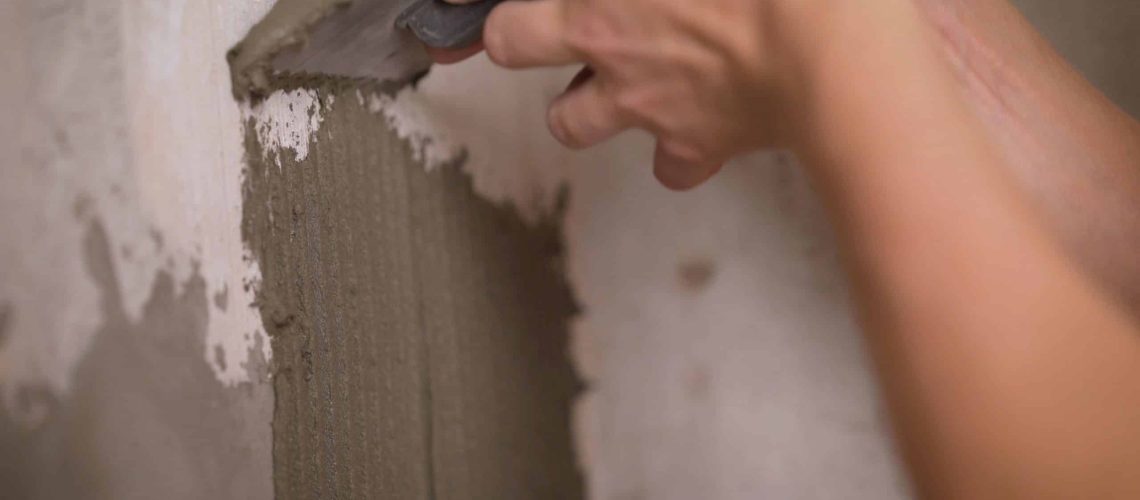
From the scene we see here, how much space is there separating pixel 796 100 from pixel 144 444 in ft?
1.87

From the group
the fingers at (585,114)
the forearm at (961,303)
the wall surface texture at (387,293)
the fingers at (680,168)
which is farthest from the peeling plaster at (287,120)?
the forearm at (961,303)

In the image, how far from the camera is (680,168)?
82cm

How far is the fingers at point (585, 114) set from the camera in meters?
0.79

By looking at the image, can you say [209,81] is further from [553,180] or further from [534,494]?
[534,494]

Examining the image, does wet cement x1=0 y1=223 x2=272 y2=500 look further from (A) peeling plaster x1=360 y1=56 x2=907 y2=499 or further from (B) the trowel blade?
(A) peeling plaster x1=360 y1=56 x2=907 y2=499

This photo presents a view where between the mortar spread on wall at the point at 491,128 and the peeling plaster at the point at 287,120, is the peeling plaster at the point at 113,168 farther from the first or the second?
the mortar spread on wall at the point at 491,128

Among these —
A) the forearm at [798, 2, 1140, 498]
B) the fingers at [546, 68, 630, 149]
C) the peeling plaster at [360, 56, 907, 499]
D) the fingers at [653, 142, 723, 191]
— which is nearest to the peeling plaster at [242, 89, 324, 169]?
the peeling plaster at [360, 56, 907, 499]

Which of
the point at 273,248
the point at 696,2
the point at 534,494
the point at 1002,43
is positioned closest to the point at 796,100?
the point at 696,2

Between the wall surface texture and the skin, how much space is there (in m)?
0.31

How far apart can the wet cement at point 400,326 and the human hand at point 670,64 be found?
7.2 inches

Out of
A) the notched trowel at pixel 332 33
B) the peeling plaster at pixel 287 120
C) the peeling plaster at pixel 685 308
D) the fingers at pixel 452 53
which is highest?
the notched trowel at pixel 332 33

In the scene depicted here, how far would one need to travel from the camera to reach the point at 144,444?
677mm

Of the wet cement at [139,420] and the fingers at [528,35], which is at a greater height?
the fingers at [528,35]

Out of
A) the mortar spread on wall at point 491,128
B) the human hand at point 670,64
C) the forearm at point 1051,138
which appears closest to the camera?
the human hand at point 670,64
